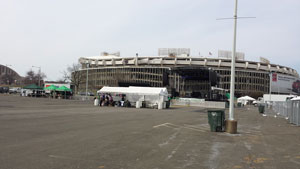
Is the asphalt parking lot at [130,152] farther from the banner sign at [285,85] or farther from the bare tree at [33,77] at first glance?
the bare tree at [33,77]

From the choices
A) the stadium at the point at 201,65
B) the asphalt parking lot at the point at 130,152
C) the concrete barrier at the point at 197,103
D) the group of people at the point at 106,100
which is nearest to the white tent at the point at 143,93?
the group of people at the point at 106,100

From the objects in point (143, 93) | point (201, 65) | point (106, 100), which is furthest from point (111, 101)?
point (201, 65)

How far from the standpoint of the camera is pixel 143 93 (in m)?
33.9

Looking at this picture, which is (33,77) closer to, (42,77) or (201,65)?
(42,77)

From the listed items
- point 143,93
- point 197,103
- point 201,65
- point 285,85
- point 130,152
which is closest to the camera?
point 130,152

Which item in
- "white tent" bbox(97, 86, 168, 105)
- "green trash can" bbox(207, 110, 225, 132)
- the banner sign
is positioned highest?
the banner sign

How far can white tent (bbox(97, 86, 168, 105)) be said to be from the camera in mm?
33969

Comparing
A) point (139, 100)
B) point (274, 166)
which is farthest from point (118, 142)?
point (139, 100)

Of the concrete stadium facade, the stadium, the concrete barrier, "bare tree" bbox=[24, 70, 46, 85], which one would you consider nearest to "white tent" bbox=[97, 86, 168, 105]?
the concrete barrier

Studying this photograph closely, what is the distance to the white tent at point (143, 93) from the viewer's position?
3397 centimetres

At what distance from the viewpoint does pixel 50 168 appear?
18.3ft

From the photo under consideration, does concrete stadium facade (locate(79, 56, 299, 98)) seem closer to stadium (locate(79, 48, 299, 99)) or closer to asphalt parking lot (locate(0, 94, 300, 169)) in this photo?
stadium (locate(79, 48, 299, 99))

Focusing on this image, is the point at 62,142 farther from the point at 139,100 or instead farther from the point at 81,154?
the point at 139,100

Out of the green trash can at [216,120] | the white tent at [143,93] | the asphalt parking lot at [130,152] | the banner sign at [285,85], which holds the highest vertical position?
the banner sign at [285,85]
